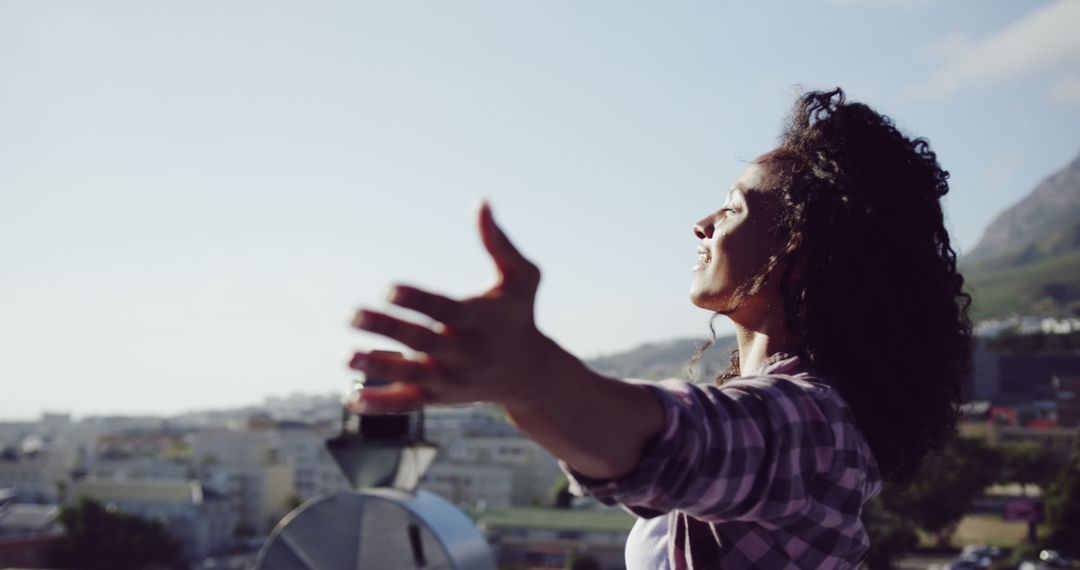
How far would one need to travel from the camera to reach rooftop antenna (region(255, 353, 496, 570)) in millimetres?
2283

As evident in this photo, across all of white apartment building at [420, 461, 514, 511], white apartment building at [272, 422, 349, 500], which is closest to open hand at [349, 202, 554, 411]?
white apartment building at [420, 461, 514, 511]

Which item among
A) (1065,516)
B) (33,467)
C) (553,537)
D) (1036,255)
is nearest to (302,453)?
(33,467)

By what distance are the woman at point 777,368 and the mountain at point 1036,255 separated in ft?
170

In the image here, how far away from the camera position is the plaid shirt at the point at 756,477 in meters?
0.71

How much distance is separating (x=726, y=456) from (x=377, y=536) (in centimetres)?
174

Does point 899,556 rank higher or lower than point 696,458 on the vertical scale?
lower

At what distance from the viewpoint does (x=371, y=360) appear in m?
0.63

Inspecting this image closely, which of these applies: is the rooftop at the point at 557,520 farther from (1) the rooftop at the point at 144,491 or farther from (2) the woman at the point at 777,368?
(2) the woman at the point at 777,368

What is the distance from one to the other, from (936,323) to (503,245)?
543 mm

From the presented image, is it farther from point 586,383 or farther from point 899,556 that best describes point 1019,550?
point 586,383

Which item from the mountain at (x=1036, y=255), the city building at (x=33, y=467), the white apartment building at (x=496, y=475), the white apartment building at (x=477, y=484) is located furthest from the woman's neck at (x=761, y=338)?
the mountain at (x=1036, y=255)

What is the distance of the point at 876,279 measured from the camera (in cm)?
95

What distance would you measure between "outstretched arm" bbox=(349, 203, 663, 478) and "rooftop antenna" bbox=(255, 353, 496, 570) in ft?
5.31

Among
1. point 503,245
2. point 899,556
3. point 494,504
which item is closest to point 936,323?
point 503,245
